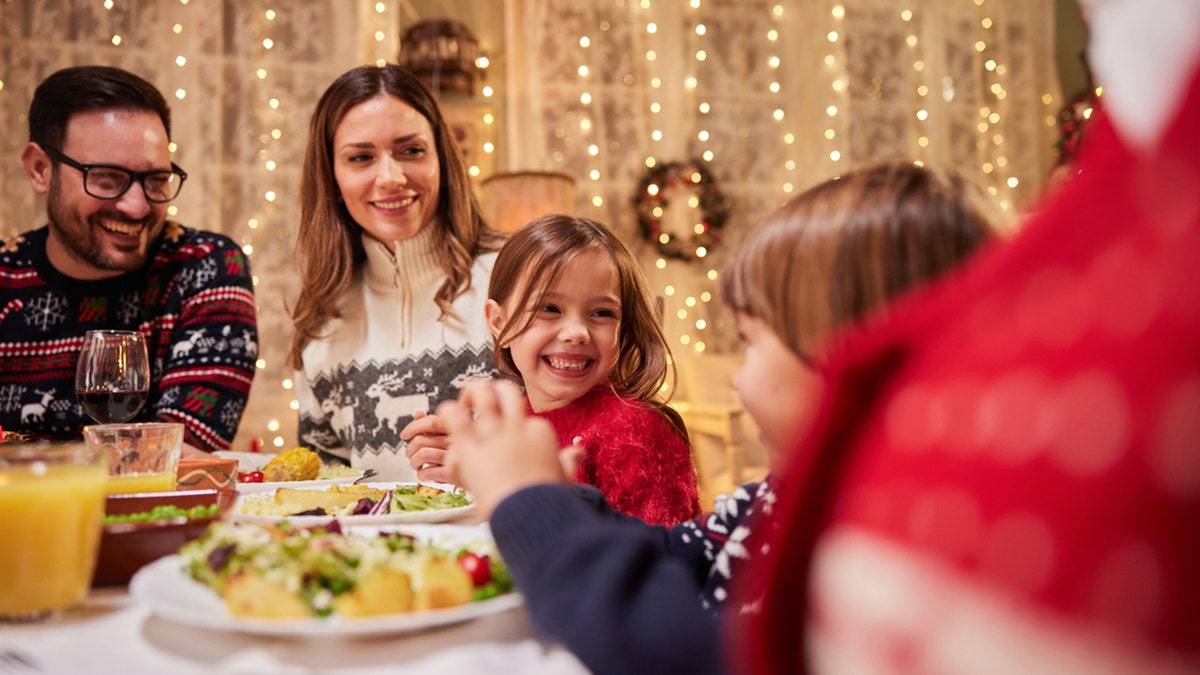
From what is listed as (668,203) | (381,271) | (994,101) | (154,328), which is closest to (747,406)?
(381,271)

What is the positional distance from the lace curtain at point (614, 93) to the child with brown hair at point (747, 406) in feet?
13.0

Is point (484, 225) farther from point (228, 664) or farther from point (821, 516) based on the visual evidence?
point (821, 516)

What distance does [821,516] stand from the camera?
1.51ft

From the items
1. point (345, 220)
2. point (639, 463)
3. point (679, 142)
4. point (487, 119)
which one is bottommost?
point (639, 463)

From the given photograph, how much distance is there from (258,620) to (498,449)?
23 cm

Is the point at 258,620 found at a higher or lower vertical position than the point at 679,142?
lower

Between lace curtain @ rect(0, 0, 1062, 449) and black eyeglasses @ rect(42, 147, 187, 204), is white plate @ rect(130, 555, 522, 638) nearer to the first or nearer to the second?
black eyeglasses @ rect(42, 147, 187, 204)

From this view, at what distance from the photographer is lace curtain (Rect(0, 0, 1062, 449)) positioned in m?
4.20

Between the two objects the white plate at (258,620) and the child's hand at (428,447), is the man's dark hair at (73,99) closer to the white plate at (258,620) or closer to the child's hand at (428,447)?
the child's hand at (428,447)

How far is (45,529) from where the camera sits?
0.70 metres

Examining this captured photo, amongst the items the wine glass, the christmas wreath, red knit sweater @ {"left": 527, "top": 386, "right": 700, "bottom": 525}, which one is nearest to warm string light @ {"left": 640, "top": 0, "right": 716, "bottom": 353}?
the christmas wreath

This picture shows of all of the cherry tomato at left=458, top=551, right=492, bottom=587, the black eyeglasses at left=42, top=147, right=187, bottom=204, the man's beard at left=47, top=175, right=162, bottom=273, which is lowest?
the cherry tomato at left=458, top=551, right=492, bottom=587

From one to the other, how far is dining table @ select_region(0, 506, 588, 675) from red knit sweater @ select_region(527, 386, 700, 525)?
774mm

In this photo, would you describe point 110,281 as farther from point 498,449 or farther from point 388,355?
point 498,449
